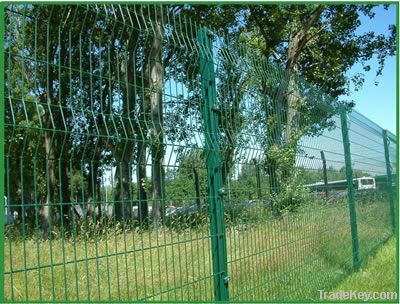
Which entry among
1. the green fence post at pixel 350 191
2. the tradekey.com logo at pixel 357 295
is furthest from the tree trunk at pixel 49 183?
the green fence post at pixel 350 191

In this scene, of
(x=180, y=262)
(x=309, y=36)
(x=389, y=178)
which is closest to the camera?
(x=180, y=262)

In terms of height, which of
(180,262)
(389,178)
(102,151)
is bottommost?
(180,262)

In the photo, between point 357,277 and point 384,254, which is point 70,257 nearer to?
point 357,277

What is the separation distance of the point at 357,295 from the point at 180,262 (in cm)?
334

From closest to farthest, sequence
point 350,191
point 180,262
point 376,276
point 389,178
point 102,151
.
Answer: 1. point 102,151
2. point 180,262
3. point 376,276
4. point 350,191
5. point 389,178

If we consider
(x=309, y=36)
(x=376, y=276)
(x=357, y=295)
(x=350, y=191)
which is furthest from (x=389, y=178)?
(x=309, y=36)

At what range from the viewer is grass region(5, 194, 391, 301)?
3.21 metres

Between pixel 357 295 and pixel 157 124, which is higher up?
pixel 157 124

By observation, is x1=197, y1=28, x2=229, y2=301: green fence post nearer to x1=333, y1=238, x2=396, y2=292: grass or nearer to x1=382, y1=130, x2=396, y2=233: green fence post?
x1=333, y1=238, x2=396, y2=292: grass

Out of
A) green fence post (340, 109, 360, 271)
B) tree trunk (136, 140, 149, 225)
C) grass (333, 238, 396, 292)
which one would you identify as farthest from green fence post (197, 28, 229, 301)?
green fence post (340, 109, 360, 271)

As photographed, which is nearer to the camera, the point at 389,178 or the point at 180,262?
the point at 180,262

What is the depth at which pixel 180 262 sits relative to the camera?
12.1 ft

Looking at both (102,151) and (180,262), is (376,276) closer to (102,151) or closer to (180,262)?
(180,262)

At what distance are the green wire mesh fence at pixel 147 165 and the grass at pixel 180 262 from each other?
0.02 m
